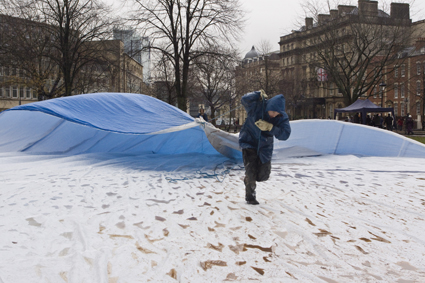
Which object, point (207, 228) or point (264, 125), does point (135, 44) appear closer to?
point (264, 125)

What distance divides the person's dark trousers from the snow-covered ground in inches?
8.4

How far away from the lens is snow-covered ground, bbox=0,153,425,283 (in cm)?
228

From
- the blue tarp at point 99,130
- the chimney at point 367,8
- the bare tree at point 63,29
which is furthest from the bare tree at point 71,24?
the chimney at point 367,8

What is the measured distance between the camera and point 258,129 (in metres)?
3.95

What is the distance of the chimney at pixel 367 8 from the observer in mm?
19041

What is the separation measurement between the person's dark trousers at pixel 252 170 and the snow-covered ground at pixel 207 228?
0.21 m

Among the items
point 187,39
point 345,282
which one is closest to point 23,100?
point 187,39

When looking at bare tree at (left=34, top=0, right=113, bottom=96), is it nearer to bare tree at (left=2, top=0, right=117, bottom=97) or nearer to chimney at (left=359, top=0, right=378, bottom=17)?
bare tree at (left=2, top=0, right=117, bottom=97)

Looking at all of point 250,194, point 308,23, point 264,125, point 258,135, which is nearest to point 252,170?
point 250,194

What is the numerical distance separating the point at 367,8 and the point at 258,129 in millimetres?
19471

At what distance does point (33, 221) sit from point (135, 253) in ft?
4.46

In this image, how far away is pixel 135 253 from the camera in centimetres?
253

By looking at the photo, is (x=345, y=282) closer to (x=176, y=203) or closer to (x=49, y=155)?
(x=176, y=203)

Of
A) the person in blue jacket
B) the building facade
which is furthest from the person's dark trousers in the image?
the building facade
